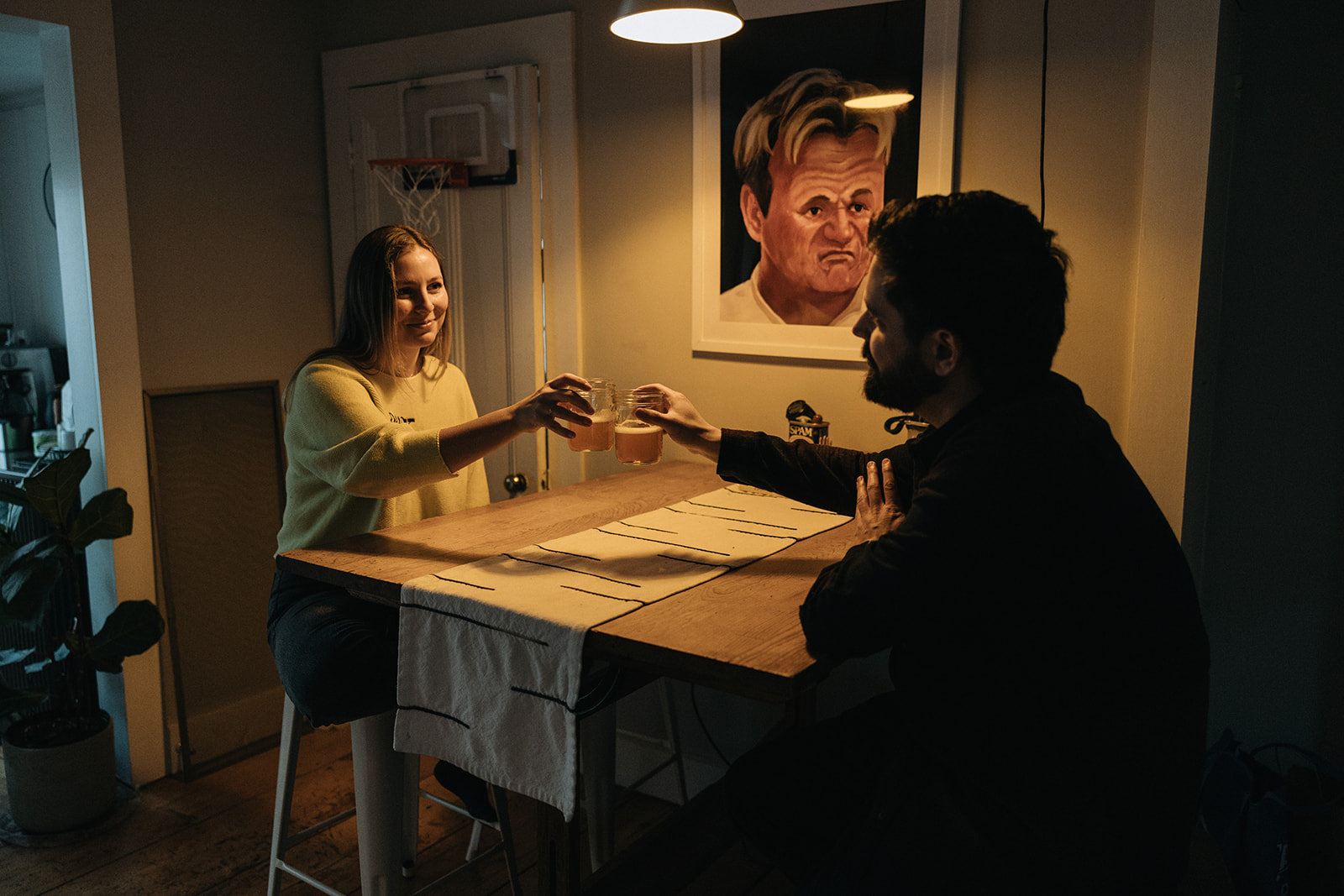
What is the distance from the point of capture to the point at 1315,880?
1935 mm

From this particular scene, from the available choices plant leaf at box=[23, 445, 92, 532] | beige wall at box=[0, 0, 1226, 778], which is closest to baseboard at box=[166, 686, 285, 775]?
beige wall at box=[0, 0, 1226, 778]

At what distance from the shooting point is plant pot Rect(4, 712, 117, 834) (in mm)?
2484

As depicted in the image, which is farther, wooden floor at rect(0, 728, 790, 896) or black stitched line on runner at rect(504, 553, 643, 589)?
wooden floor at rect(0, 728, 790, 896)

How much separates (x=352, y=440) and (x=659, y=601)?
80 cm

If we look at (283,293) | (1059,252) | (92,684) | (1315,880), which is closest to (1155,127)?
(1059,252)

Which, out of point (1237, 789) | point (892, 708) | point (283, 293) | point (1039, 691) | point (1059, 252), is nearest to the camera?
point (1039, 691)

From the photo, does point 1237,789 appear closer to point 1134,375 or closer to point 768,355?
point 1134,375

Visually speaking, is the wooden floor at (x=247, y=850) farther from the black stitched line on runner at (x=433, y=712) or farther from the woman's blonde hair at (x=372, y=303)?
the woman's blonde hair at (x=372, y=303)

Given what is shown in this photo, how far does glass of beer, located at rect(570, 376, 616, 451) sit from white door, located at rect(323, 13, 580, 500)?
917mm

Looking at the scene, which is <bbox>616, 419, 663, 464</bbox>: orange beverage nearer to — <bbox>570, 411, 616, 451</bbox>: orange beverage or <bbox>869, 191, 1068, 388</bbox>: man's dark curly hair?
<bbox>570, 411, 616, 451</bbox>: orange beverage

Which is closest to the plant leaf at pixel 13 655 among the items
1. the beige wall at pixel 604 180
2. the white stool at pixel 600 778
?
the beige wall at pixel 604 180

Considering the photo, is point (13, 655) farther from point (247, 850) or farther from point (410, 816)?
point (410, 816)

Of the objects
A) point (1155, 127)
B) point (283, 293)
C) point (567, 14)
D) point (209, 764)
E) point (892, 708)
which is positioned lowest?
point (209, 764)

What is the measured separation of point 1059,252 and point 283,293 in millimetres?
2620
